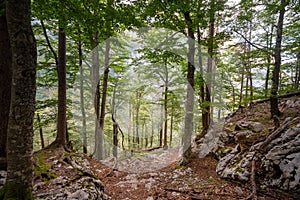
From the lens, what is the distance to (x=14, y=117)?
260cm

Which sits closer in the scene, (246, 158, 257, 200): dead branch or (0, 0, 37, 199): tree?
(0, 0, 37, 199): tree

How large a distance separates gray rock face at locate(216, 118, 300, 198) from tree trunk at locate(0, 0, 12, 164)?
609 centimetres

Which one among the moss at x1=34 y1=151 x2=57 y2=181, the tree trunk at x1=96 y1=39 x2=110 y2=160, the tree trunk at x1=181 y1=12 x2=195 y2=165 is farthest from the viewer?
the tree trunk at x1=96 y1=39 x2=110 y2=160

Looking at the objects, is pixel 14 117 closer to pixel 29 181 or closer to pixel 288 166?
pixel 29 181

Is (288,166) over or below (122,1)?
below

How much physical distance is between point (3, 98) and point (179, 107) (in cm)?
1052

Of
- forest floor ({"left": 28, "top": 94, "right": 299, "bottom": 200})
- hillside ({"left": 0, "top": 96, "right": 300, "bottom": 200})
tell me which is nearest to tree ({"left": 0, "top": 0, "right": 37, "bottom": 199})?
hillside ({"left": 0, "top": 96, "right": 300, "bottom": 200})

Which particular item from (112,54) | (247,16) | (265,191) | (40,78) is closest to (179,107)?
(112,54)

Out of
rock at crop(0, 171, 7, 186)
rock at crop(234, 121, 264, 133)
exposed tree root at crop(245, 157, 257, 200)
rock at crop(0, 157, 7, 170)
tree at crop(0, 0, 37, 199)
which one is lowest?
exposed tree root at crop(245, 157, 257, 200)

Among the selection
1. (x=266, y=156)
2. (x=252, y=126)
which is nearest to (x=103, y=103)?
(x=252, y=126)

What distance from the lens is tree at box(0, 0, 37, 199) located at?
248cm

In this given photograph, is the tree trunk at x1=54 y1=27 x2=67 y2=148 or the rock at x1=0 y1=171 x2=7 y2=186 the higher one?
the tree trunk at x1=54 y1=27 x2=67 y2=148

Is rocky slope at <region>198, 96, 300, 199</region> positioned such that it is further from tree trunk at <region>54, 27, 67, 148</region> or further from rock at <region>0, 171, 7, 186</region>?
tree trunk at <region>54, 27, 67, 148</region>

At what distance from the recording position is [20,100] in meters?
2.59
